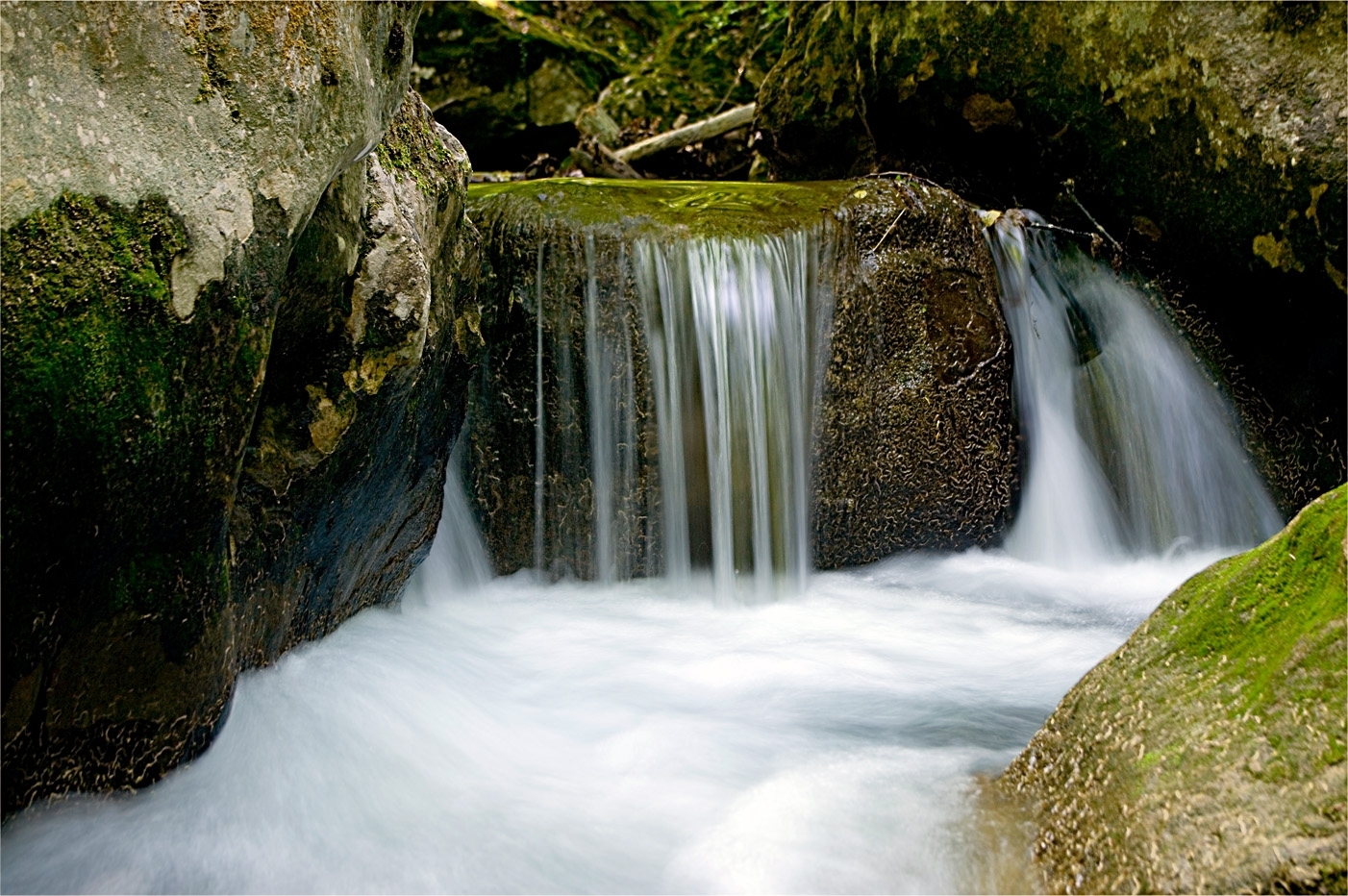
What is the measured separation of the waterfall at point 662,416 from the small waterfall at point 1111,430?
1.52 metres

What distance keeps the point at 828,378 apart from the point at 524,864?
342 cm

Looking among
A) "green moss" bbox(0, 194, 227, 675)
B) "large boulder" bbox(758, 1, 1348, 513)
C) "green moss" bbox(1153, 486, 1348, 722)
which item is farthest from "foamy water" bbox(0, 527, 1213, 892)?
"large boulder" bbox(758, 1, 1348, 513)

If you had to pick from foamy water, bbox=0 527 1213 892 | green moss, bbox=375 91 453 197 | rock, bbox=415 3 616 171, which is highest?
rock, bbox=415 3 616 171

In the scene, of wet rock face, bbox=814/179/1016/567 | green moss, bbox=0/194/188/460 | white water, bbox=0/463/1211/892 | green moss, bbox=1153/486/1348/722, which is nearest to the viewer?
green moss, bbox=1153/486/1348/722

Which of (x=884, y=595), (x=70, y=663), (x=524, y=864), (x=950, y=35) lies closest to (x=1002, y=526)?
(x=884, y=595)

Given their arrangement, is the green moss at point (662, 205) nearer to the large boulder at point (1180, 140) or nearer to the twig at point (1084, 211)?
the large boulder at point (1180, 140)

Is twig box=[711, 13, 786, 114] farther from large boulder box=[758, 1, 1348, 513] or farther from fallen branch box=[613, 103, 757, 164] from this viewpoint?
large boulder box=[758, 1, 1348, 513]

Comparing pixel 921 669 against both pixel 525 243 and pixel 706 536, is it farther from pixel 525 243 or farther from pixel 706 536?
pixel 525 243

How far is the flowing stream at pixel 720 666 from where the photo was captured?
7.94 feet

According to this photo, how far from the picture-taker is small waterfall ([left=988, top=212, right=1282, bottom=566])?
5668 millimetres

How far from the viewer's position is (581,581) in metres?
5.18

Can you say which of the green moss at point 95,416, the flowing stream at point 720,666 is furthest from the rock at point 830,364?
the green moss at point 95,416

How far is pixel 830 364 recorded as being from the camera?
212 inches

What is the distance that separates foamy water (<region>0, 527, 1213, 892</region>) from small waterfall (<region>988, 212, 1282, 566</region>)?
0.87 meters
